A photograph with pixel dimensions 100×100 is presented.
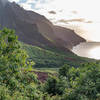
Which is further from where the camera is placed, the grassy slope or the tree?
the grassy slope

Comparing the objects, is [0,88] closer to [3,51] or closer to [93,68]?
[3,51]

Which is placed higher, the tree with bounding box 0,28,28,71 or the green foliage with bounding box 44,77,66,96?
the tree with bounding box 0,28,28,71

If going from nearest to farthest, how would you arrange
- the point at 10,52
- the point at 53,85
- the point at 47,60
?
the point at 10,52 < the point at 53,85 < the point at 47,60

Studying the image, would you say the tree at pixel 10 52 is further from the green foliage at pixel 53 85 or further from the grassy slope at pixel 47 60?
the grassy slope at pixel 47 60

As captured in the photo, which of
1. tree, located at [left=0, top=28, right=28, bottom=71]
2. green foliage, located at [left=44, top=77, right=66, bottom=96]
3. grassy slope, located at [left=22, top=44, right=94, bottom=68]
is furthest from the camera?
grassy slope, located at [left=22, top=44, right=94, bottom=68]

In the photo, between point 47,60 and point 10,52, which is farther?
point 47,60

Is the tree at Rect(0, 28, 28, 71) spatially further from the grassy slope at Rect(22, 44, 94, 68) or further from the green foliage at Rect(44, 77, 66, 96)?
the grassy slope at Rect(22, 44, 94, 68)

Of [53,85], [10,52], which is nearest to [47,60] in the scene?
[53,85]

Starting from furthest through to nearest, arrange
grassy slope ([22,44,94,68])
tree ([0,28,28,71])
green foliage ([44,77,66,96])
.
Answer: grassy slope ([22,44,94,68])
green foliage ([44,77,66,96])
tree ([0,28,28,71])

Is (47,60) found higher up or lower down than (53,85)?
higher up

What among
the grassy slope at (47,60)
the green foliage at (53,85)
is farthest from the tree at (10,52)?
the grassy slope at (47,60)

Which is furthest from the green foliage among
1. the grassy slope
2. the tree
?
the grassy slope

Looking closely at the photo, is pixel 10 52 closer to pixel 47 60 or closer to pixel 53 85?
pixel 53 85

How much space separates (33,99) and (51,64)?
99099 millimetres
